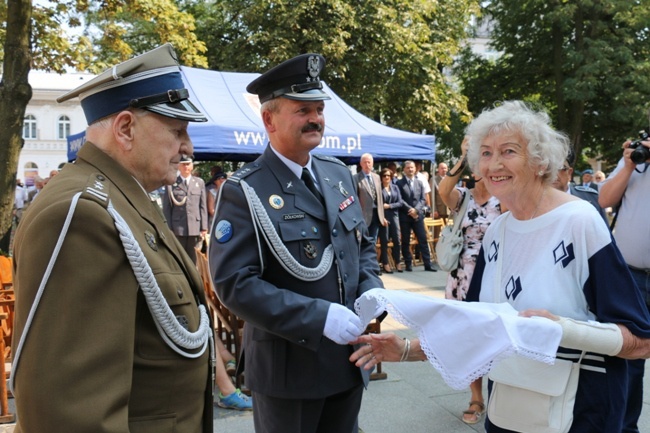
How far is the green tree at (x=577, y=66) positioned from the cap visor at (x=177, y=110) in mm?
21883

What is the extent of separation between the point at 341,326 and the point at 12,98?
31.2ft

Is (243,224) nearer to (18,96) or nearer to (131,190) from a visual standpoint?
(131,190)

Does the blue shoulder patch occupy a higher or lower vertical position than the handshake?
higher

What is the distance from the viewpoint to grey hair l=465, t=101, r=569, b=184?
222 centimetres

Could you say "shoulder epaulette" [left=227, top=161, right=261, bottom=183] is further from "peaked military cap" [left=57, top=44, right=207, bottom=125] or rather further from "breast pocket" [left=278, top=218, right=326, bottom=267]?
"peaked military cap" [left=57, top=44, right=207, bottom=125]

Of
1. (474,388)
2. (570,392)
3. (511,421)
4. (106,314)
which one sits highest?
(106,314)

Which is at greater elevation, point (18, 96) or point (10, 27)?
point (10, 27)

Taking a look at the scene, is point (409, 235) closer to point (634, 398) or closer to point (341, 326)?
point (634, 398)

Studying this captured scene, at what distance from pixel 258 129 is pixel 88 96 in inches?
304

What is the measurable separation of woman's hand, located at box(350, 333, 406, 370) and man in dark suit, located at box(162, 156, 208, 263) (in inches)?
284

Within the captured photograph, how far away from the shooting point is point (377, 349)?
2229 mm

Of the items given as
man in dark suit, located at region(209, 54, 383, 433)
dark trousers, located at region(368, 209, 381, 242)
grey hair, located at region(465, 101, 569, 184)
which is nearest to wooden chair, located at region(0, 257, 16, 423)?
man in dark suit, located at region(209, 54, 383, 433)

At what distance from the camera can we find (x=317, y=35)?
18.2 metres

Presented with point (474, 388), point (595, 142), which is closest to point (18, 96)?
point (474, 388)
